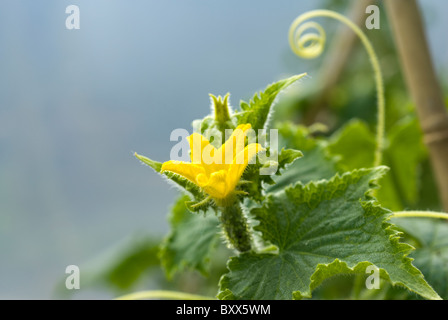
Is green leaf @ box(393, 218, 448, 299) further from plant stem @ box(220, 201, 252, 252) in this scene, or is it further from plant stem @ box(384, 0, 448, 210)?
plant stem @ box(220, 201, 252, 252)

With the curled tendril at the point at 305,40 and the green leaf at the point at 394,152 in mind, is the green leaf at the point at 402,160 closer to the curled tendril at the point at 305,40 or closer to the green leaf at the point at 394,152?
the green leaf at the point at 394,152

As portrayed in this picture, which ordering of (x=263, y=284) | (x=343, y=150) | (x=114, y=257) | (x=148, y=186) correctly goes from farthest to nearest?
(x=148, y=186), (x=114, y=257), (x=343, y=150), (x=263, y=284)

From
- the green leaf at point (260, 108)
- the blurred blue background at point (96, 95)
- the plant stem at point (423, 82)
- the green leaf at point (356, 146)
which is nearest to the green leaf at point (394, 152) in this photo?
the green leaf at point (356, 146)

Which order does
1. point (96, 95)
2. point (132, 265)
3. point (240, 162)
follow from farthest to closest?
point (96, 95) < point (132, 265) < point (240, 162)

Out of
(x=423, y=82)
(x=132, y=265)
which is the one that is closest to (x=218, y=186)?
(x=423, y=82)

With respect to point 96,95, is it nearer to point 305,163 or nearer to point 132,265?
point 132,265

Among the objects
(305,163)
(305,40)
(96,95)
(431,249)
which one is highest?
(96,95)

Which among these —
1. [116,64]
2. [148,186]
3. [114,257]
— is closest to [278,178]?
[114,257]

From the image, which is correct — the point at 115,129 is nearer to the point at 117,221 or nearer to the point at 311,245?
the point at 117,221
